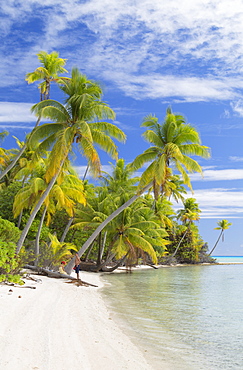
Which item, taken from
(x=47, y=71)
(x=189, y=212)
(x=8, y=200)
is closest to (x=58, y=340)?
(x=47, y=71)

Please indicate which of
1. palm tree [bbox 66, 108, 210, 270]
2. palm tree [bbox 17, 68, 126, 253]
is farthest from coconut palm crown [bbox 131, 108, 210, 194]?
palm tree [bbox 17, 68, 126, 253]

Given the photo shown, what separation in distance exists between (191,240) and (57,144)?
42.4 metres

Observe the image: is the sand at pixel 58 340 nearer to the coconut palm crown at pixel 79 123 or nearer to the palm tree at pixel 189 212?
the coconut palm crown at pixel 79 123

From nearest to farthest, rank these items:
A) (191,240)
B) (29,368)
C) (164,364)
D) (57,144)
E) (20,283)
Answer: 1. (29,368)
2. (164,364)
3. (20,283)
4. (57,144)
5. (191,240)

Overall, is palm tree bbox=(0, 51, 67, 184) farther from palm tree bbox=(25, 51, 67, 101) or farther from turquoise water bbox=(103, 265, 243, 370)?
turquoise water bbox=(103, 265, 243, 370)

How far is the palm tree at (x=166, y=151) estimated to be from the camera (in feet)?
63.1

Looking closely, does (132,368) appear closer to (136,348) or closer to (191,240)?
(136,348)

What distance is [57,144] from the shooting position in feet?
54.4

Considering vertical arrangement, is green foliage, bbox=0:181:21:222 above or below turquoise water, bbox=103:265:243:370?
above

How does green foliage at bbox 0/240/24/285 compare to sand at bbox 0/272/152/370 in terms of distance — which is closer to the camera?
sand at bbox 0/272/152/370

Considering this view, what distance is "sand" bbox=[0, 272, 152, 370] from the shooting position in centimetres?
441

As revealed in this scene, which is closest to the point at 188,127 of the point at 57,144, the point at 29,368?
the point at 57,144

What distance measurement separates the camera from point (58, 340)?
17.7 ft

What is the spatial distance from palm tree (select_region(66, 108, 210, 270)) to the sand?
11.8 m
